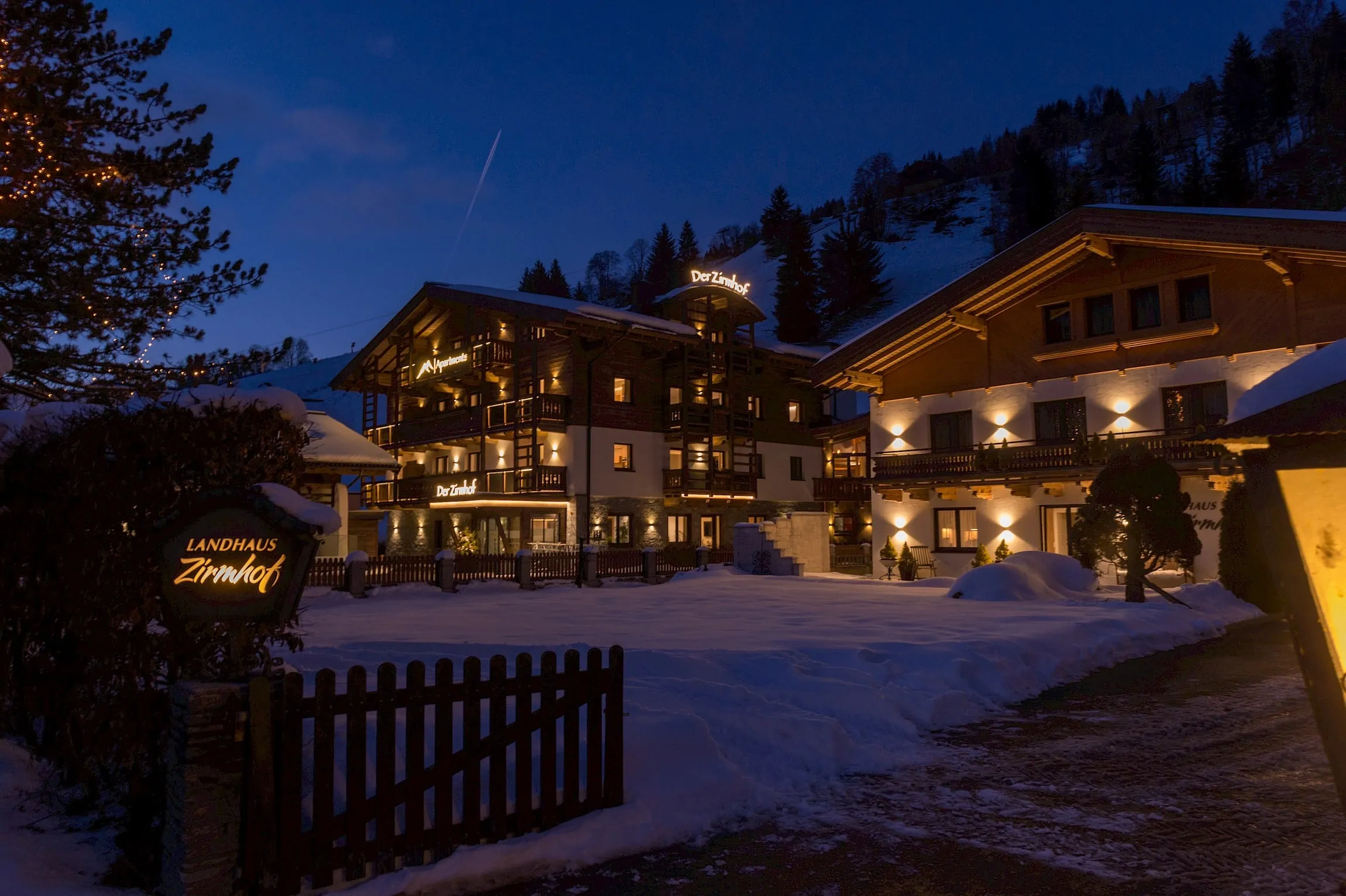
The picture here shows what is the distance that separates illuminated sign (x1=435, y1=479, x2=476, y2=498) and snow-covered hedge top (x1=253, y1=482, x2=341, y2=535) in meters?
34.3

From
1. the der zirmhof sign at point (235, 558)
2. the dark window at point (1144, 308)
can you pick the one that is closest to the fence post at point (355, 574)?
the der zirmhof sign at point (235, 558)

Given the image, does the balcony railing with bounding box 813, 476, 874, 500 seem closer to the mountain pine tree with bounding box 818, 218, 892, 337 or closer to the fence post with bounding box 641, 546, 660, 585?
the fence post with bounding box 641, 546, 660, 585

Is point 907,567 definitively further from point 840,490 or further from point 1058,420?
point 840,490

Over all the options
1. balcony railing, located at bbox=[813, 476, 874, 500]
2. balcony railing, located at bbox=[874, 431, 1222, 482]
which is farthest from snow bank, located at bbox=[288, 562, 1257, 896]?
balcony railing, located at bbox=[813, 476, 874, 500]

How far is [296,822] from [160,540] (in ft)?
6.10

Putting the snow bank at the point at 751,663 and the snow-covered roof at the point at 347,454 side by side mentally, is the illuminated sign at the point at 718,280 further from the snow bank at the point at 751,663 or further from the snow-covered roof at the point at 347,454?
the snow bank at the point at 751,663

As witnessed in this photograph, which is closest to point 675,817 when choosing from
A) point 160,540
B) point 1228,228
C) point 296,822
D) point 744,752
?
point 744,752

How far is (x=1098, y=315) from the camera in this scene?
98.2 ft

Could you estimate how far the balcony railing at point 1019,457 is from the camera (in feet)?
87.8

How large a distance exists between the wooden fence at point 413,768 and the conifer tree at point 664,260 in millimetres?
113890

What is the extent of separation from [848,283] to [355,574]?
86396 millimetres

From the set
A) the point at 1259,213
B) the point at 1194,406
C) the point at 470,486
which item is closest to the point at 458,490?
the point at 470,486

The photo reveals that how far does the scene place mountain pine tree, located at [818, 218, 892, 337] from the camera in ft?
329

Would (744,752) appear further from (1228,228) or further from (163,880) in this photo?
(1228,228)
